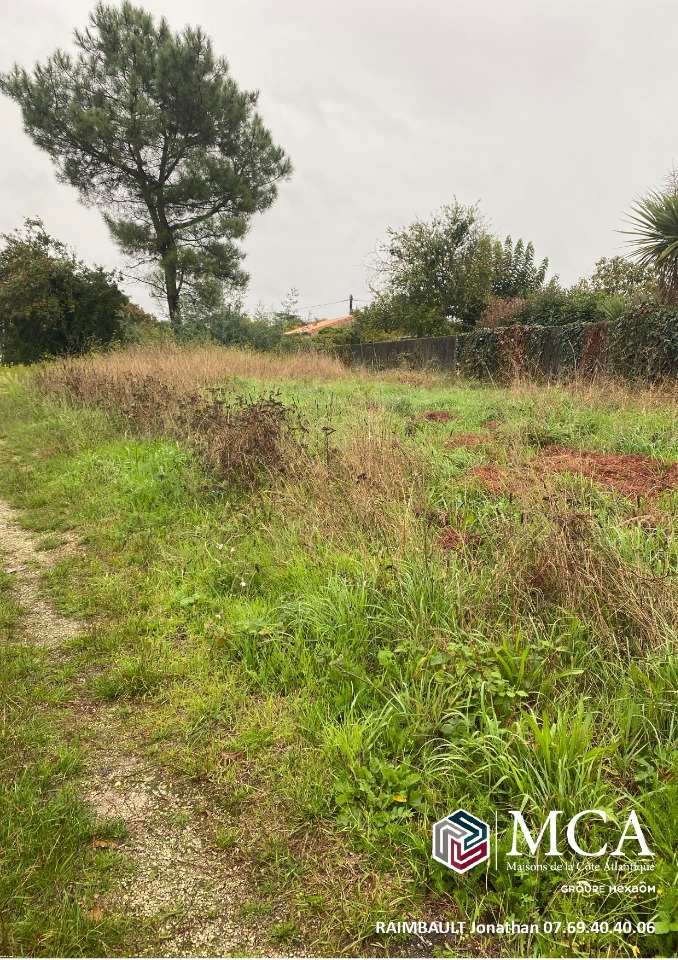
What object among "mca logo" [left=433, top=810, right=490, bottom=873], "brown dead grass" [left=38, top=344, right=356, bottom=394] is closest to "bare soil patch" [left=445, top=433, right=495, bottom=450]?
"mca logo" [left=433, top=810, right=490, bottom=873]

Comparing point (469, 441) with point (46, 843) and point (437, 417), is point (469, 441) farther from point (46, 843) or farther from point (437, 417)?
point (46, 843)

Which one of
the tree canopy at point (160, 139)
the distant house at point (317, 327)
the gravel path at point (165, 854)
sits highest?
the tree canopy at point (160, 139)

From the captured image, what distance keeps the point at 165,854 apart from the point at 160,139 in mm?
→ 25734

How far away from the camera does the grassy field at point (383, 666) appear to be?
5.30 feet

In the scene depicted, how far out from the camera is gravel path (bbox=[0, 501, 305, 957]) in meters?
1.54

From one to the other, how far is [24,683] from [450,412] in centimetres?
630

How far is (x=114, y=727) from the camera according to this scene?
2.41m

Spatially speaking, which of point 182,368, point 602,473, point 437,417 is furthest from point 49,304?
point 602,473

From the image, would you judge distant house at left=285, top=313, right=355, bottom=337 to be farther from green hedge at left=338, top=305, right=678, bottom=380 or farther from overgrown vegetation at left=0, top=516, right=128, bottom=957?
overgrown vegetation at left=0, top=516, right=128, bottom=957

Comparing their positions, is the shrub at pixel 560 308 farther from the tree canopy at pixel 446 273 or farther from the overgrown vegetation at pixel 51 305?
the overgrown vegetation at pixel 51 305

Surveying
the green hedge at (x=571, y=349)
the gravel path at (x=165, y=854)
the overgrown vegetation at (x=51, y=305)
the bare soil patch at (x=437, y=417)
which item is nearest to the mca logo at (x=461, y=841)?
the gravel path at (x=165, y=854)

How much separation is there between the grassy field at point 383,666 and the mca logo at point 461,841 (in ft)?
0.14

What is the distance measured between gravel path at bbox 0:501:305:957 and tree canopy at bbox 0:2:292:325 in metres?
22.1

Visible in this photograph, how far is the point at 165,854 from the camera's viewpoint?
179 centimetres
